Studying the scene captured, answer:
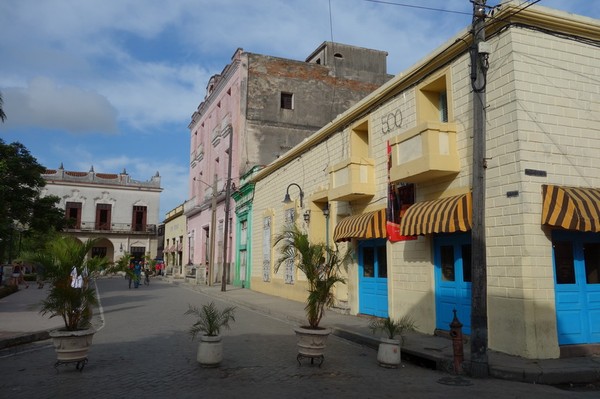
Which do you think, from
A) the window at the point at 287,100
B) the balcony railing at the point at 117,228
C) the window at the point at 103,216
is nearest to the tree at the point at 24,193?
the window at the point at 287,100

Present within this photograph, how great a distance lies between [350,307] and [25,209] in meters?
16.3

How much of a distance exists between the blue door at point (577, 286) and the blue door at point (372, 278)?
500cm

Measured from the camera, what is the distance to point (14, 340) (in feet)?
32.0

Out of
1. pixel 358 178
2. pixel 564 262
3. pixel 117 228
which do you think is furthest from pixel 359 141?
pixel 117 228

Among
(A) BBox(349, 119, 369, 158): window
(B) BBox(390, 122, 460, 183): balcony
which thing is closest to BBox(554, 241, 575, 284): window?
(B) BBox(390, 122, 460, 183): balcony

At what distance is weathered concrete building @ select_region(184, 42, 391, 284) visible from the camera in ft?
94.9

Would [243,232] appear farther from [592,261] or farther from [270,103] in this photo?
[592,261]

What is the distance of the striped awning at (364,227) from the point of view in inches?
480

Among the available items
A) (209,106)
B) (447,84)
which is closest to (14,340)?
(447,84)

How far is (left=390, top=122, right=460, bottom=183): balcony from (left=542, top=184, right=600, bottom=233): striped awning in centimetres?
197

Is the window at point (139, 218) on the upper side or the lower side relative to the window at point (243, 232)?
upper

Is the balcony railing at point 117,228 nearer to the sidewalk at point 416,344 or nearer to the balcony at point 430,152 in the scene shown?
the sidewalk at point 416,344

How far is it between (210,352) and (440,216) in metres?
5.01

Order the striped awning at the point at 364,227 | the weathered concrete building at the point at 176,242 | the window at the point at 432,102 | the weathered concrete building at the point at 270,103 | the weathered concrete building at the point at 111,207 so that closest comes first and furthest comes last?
the window at the point at 432,102
the striped awning at the point at 364,227
the weathered concrete building at the point at 270,103
the weathered concrete building at the point at 176,242
the weathered concrete building at the point at 111,207
